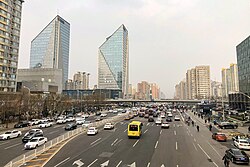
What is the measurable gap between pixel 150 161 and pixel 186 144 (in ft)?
35.0

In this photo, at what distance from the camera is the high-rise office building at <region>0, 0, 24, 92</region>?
80.1 m

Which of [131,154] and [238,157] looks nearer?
[238,157]

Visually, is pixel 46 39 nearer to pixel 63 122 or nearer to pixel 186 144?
pixel 63 122

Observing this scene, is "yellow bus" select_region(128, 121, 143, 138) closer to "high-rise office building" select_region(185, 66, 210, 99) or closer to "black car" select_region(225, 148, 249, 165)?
"black car" select_region(225, 148, 249, 165)

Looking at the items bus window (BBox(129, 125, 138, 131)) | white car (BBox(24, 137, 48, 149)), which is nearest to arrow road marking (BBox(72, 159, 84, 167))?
white car (BBox(24, 137, 48, 149))

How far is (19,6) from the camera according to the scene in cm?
9056

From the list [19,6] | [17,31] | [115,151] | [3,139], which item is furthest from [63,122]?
[19,6]

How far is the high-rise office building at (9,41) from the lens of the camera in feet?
263

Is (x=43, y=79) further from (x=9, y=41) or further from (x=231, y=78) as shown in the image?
(x=231, y=78)

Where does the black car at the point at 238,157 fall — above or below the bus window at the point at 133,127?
below

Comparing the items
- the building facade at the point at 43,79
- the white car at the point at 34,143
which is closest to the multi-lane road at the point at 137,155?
the white car at the point at 34,143

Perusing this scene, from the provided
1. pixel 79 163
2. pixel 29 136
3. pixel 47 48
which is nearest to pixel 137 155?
pixel 79 163

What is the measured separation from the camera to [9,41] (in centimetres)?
8388

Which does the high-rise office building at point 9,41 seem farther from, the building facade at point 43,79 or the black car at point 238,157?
the black car at point 238,157
